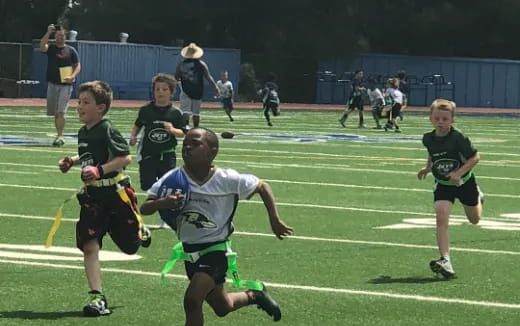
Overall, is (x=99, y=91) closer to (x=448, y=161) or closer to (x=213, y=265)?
(x=213, y=265)

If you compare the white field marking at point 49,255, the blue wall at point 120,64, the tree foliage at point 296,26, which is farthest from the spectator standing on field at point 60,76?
the tree foliage at point 296,26

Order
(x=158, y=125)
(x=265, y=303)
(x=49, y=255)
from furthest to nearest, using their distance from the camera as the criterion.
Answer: (x=158, y=125), (x=49, y=255), (x=265, y=303)

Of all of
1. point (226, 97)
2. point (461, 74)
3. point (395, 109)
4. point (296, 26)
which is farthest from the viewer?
point (296, 26)

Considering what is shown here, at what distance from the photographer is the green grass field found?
31.6 ft

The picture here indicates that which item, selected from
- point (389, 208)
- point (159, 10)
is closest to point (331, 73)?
point (159, 10)

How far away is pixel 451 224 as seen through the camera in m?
15.2

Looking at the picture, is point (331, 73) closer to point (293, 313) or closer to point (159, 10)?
point (159, 10)

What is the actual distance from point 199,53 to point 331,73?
4015 centimetres

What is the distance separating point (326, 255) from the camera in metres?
12.5

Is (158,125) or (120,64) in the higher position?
(158,125)

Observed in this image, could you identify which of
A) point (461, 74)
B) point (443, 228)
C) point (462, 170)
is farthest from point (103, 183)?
point (461, 74)

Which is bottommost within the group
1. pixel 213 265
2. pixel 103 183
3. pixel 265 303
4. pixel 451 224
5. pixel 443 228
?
pixel 451 224

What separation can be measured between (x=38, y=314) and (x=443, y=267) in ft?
10.9

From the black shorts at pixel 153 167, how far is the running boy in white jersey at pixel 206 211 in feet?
19.0
